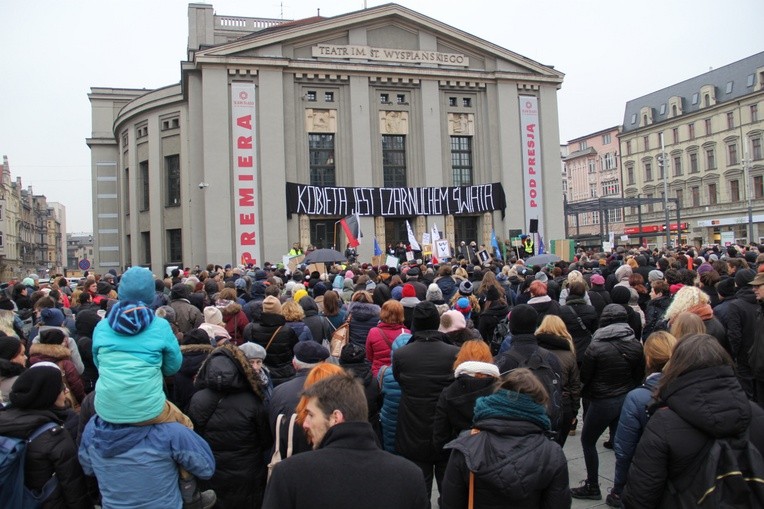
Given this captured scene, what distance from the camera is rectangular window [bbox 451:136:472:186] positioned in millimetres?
35750

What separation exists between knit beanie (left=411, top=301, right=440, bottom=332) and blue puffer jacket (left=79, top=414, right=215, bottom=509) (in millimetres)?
2133

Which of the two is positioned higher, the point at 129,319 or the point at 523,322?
the point at 129,319

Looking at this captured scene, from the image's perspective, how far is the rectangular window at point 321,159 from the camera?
32969 millimetres

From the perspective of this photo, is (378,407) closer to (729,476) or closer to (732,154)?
(729,476)

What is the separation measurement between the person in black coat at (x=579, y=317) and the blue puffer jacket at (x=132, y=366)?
17.0 ft

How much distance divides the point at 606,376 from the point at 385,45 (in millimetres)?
31703

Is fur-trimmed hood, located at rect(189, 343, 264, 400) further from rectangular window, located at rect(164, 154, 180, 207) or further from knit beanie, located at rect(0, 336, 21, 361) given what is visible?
rectangular window, located at rect(164, 154, 180, 207)

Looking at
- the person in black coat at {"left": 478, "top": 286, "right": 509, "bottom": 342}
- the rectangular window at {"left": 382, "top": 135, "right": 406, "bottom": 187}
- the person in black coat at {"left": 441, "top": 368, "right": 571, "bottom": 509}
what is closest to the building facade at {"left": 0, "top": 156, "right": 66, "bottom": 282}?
the rectangular window at {"left": 382, "top": 135, "right": 406, "bottom": 187}

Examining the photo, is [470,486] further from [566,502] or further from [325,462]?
[325,462]

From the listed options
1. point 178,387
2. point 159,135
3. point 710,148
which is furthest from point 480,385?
point 710,148

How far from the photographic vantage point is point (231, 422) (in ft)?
15.1

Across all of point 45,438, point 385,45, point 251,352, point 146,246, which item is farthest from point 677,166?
point 45,438

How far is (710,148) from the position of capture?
65.6 meters

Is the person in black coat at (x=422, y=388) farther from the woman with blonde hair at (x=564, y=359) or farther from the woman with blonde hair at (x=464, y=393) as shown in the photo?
the woman with blonde hair at (x=564, y=359)
